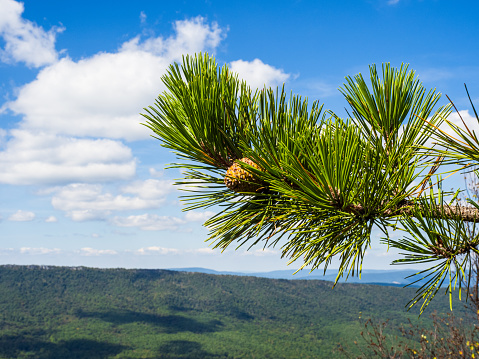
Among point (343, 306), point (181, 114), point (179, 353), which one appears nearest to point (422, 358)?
point (181, 114)

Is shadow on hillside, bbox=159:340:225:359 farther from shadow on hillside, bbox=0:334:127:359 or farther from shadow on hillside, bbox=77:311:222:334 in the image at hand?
shadow on hillside, bbox=0:334:127:359

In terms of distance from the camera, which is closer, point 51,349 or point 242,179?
point 242,179

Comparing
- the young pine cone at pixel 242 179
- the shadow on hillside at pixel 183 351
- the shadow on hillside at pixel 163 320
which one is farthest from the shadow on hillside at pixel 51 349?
the young pine cone at pixel 242 179

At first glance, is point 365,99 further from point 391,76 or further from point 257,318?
point 257,318

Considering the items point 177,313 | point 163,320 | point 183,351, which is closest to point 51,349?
point 183,351

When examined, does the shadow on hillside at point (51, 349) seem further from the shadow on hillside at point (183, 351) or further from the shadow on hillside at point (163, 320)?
the shadow on hillside at point (163, 320)

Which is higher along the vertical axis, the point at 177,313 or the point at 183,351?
the point at 177,313

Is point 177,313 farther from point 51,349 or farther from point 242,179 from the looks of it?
point 242,179

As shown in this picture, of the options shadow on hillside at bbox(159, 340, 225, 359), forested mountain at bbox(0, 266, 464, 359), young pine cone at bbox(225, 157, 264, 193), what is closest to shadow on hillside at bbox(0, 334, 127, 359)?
forested mountain at bbox(0, 266, 464, 359)
